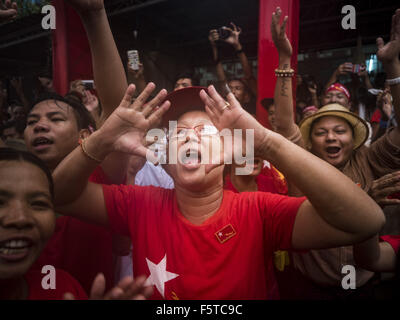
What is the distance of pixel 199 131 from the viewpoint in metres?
1.31

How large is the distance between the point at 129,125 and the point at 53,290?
29.4 inches

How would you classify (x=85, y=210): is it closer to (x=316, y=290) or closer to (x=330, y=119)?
(x=316, y=290)

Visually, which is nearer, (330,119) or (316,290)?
(316,290)

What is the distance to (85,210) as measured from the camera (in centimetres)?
129

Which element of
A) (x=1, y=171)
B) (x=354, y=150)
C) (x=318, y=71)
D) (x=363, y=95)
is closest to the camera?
(x=1, y=171)

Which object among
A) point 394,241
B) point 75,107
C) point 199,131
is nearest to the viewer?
point 199,131

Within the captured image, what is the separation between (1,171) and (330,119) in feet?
6.74

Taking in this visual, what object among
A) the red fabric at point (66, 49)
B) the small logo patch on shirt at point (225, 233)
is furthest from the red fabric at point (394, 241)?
the red fabric at point (66, 49)

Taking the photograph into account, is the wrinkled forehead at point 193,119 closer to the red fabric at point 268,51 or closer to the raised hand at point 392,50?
the raised hand at point 392,50

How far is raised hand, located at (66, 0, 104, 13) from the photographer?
4.33 ft

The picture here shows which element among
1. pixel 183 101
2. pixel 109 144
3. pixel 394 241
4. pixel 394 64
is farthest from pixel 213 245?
pixel 394 64

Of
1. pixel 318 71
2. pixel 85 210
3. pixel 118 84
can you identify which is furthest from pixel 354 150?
pixel 318 71

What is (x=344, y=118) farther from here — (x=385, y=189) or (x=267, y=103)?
(x=267, y=103)

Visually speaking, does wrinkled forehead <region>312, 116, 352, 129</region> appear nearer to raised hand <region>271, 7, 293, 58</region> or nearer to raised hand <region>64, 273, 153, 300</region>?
raised hand <region>271, 7, 293, 58</region>
